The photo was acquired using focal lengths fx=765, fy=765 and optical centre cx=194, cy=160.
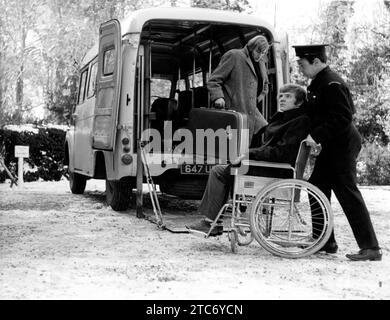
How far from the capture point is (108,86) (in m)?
9.17

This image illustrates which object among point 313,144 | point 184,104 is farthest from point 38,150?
point 313,144

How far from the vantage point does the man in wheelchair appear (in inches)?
241

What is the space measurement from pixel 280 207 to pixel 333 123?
0.82m

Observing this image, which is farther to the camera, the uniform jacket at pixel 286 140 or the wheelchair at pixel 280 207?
the uniform jacket at pixel 286 140

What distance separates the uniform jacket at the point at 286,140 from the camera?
6113mm

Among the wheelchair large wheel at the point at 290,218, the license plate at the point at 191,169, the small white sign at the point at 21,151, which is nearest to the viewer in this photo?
the wheelchair large wheel at the point at 290,218

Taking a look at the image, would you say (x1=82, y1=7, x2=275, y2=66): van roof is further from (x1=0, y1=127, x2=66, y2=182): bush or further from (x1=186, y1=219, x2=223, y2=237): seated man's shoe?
(x1=0, y1=127, x2=66, y2=182): bush

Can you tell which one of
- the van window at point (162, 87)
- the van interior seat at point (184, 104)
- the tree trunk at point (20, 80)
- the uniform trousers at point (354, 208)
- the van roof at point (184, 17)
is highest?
the tree trunk at point (20, 80)

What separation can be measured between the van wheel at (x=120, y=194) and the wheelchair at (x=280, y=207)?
3.43 metres

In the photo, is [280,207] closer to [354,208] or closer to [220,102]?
[354,208]

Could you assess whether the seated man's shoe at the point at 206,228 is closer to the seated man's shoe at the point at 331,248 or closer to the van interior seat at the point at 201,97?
the seated man's shoe at the point at 331,248

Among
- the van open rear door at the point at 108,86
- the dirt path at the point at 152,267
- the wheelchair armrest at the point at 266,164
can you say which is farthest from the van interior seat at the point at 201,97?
the wheelchair armrest at the point at 266,164

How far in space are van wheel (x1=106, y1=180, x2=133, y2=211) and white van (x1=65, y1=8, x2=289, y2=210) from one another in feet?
0.04
